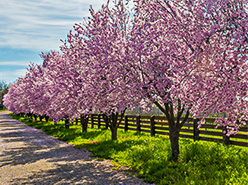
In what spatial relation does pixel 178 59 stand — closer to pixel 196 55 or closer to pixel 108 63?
pixel 196 55

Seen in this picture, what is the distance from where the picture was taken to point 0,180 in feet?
27.4

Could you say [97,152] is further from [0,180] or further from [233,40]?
[233,40]

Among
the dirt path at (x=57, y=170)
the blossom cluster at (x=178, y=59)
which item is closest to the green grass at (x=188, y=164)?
the dirt path at (x=57, y=170)

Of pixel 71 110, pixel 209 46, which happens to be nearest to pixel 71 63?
pixel 71 110

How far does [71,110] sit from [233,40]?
1336cm

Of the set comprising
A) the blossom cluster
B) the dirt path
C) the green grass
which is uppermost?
the blossom cluster

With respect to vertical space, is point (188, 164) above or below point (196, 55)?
below

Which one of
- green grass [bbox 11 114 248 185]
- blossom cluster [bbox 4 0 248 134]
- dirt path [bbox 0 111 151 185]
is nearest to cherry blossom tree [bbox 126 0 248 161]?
blossom cluster [bbox 4 0 248 134]

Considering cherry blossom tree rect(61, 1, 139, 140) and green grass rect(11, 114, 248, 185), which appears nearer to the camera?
green grass rect(11, 114, 248, 185)

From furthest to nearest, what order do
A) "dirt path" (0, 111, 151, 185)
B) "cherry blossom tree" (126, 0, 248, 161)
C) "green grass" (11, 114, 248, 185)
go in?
"dirt path" (0, 111, 151, 185) → "green grass" (11, 114, 248, 185) → "cherry blossom tree" (126, 0, 248, 161)

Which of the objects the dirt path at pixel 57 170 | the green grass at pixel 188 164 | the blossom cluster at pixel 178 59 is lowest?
the dirt path at pixel 57 170

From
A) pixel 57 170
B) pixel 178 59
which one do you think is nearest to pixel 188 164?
pixel 178 59

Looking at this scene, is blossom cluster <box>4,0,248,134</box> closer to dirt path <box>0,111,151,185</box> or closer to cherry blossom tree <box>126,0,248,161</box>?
cherry blossom tree <box>126,0,248,161</box>

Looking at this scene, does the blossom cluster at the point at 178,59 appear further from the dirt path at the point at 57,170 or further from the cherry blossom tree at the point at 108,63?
the dirt path at the point at 57,170
